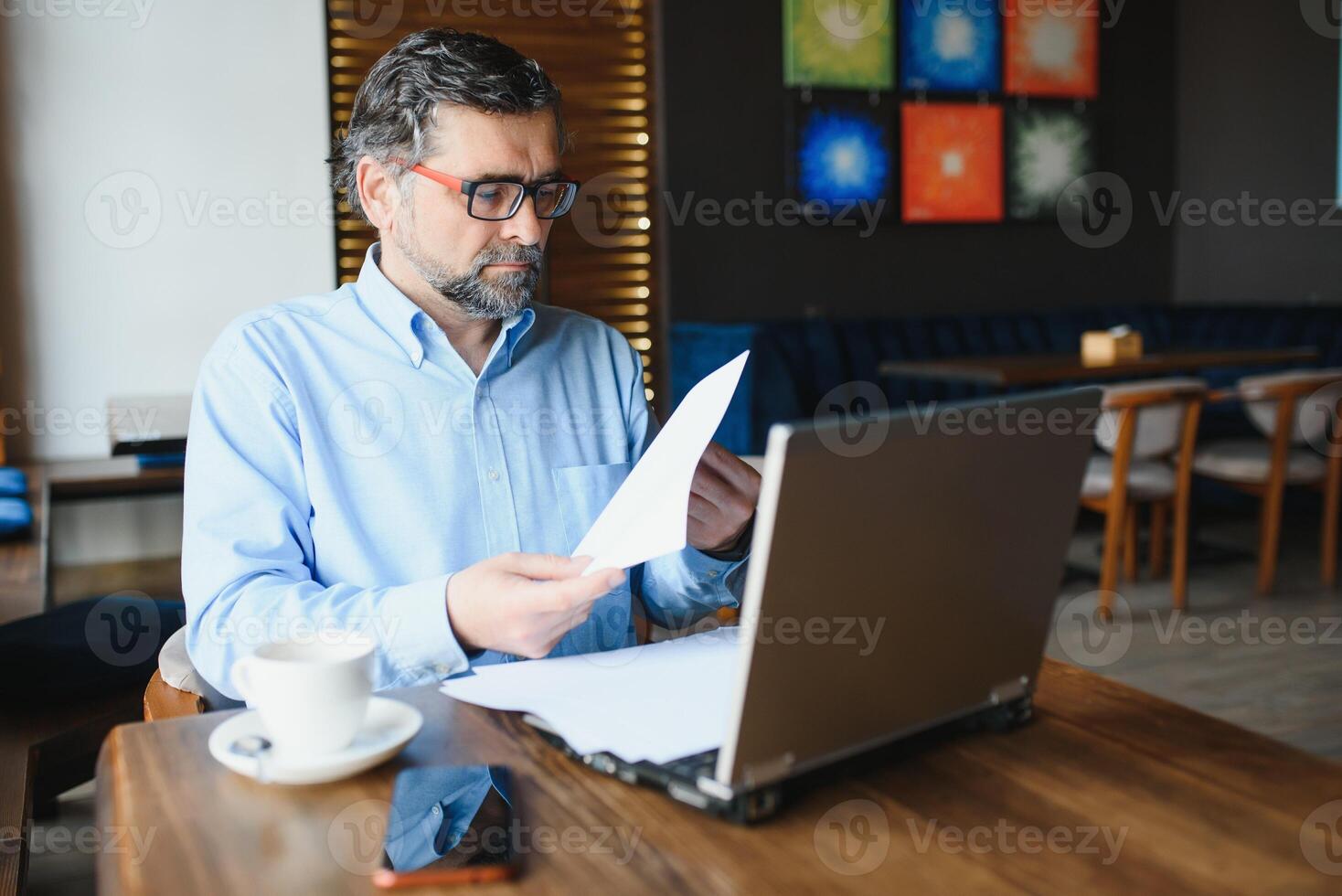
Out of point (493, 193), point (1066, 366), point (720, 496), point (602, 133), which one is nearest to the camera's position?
point (720, 496)

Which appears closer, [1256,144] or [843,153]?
[843,153]

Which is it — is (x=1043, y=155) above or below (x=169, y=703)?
above

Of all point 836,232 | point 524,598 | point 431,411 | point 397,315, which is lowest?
point 524,598

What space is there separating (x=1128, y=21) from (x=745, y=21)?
244 cm

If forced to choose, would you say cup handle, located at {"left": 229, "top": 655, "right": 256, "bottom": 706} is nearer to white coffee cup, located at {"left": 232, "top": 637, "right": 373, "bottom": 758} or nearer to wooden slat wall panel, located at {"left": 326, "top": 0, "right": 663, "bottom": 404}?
white coffee cup, located at {"left": 232, "top": 637, "right": 373, "bottom": 758}

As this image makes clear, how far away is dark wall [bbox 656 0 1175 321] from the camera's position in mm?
5664

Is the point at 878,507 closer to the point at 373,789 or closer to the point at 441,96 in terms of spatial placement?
the point at 373,789

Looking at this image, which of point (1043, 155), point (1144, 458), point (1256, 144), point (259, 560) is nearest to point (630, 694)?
point (259, 560)

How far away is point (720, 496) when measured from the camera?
126cm

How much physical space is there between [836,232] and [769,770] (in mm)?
5487

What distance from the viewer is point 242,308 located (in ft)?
13.5

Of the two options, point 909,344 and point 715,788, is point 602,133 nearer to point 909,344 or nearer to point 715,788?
point 909,344

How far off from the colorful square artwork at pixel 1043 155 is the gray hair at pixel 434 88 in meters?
5.35

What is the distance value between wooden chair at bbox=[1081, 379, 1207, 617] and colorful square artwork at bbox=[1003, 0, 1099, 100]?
9.37 feet
